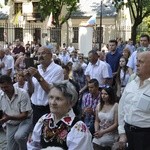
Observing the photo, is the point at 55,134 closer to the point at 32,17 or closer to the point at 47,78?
the point at 47,78

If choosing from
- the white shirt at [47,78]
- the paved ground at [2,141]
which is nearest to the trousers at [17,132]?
the white shirt at [47,78]

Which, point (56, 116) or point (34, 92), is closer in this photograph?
point (56, 116)

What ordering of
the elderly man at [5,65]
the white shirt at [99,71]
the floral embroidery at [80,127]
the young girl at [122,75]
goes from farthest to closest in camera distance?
the elderly man at [5,65]
the young girl at [122,75]
the white shirt at [99,71]
the floral embroidery at [80,127]

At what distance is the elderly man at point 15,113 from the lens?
6438 mm

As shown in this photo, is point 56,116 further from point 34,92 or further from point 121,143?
point 34,92

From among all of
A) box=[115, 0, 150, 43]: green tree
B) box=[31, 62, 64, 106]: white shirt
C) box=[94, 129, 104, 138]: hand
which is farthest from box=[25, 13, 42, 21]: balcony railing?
box=[94, 129, 104, 138]: hand

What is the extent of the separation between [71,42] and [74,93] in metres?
38.9

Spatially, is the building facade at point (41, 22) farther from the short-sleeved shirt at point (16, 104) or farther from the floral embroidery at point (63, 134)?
the floral embroidery at point (63, 134)

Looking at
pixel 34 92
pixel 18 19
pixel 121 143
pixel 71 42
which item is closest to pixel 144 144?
pixel 121 143

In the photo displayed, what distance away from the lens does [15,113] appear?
659 centimetres

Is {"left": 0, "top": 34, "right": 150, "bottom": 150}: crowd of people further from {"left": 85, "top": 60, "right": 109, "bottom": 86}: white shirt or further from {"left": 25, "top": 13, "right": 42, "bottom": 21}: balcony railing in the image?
{"left": 25, "top": 13, "right": 42, "bottom": 21}: balcony railing

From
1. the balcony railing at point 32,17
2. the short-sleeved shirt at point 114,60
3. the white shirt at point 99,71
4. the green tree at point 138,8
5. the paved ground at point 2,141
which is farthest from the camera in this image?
the balcony railing at point 32,17

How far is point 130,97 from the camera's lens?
16.5 feet

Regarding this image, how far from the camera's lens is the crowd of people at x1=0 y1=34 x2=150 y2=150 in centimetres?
381
